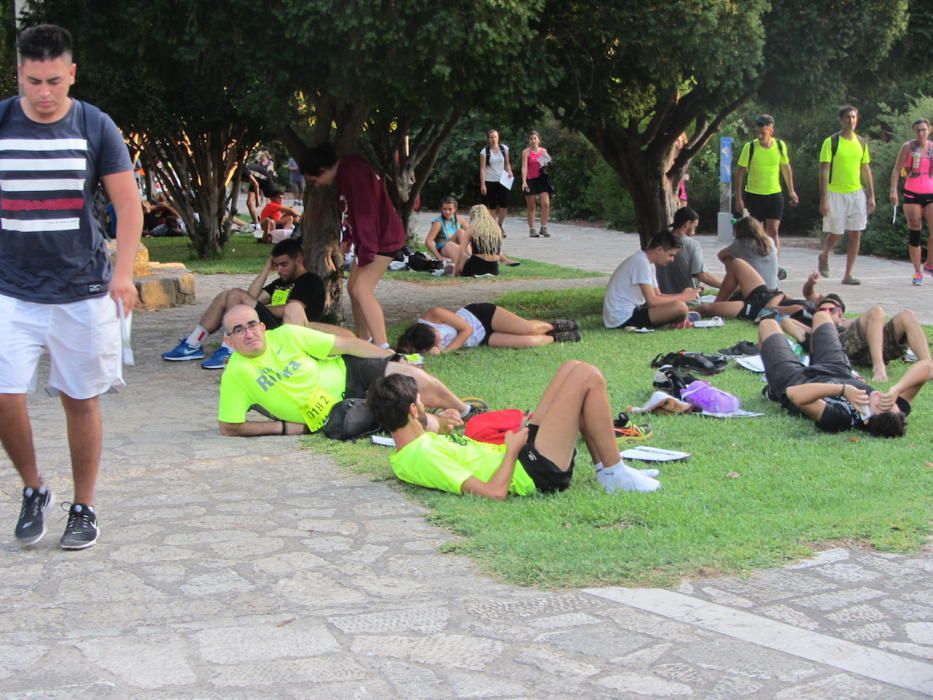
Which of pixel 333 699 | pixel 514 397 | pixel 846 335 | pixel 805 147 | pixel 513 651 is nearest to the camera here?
pixel 333 699

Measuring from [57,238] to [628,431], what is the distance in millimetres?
3561

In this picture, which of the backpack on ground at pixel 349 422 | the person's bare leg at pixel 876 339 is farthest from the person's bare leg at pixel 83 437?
the person's bare leg at pixel 876 339

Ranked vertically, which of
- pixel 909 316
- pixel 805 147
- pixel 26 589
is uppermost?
pixel 805 147

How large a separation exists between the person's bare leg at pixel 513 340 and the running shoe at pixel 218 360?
221 cm

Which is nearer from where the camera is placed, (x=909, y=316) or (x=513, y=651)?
(x=513, y=651)

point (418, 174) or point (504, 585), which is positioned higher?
point (418, 174)

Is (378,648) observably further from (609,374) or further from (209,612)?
(609,374)

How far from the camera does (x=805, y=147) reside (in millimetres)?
22547

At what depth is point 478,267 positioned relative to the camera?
1677 cm

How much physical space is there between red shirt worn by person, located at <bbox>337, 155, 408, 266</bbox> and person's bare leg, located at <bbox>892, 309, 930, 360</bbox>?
13.1ft

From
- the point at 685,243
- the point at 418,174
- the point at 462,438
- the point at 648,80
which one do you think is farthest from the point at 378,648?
the point at 418,174

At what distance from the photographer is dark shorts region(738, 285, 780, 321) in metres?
11.8

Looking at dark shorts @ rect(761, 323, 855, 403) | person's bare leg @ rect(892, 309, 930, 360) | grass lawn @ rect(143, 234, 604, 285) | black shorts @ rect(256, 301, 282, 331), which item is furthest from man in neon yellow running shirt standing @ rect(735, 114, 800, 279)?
black shorts @ rect(256, 301, 282, 331)

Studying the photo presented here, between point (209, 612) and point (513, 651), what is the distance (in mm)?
1209
